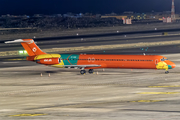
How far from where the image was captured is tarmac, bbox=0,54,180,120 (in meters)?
32.2

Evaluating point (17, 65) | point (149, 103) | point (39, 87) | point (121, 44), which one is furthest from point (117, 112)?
point (121, 44)

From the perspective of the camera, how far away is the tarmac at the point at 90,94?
3225 cm

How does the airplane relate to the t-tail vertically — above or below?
below

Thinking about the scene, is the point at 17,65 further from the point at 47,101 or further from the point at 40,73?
the point at 47,101

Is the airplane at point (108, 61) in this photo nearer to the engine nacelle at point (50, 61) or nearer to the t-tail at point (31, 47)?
the engine nacelle at point (50, 61)

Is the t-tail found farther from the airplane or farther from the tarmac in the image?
the tarmac

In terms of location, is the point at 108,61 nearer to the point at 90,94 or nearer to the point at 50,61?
the point at 50,61

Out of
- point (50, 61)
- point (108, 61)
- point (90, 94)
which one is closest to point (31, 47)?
point (50, 61)

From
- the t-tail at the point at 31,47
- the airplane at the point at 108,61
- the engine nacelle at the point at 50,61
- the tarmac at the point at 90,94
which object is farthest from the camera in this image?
the t-tail at the point at 31,47

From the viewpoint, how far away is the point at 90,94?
41750mm

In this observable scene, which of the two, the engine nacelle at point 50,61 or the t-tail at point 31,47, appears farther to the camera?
the t-tail at point 31,47

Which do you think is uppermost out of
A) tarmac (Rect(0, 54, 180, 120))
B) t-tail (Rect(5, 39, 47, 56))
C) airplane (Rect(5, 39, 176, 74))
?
t-tail (Rect(5, 39, 47, 56))

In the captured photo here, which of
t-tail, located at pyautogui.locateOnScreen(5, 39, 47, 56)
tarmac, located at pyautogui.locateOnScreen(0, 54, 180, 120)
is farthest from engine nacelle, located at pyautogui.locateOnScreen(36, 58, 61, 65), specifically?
t-tail, located at pyautogui.locateOnScreen(5, 39, 47, 56)

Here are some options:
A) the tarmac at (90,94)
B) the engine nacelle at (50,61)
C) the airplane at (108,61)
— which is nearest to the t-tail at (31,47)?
the airplane at (108,61)
